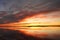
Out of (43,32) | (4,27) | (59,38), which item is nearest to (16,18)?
(4,27)

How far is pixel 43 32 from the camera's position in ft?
3.16

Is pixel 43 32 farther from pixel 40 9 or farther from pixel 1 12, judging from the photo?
pixel 1 12

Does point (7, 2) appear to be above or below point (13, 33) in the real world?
above

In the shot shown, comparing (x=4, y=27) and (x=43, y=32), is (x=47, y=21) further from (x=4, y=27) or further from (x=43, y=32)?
(x=4, y=27)

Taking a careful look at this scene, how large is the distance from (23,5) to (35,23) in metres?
0.19

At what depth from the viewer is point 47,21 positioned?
0.97m

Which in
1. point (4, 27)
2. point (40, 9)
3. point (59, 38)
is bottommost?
point (59, 38)

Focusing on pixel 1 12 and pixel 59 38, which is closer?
pixel 59 38

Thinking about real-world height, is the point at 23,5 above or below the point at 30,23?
above

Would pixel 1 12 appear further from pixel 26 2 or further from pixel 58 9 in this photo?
pixel 58 9

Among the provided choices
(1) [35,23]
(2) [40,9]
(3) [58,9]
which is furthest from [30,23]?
(3) [58,9]

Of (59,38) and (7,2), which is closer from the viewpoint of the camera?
(59,38)

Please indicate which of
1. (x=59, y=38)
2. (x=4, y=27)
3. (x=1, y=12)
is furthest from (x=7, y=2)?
(x=59, y=38)

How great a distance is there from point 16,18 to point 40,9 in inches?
8.1
